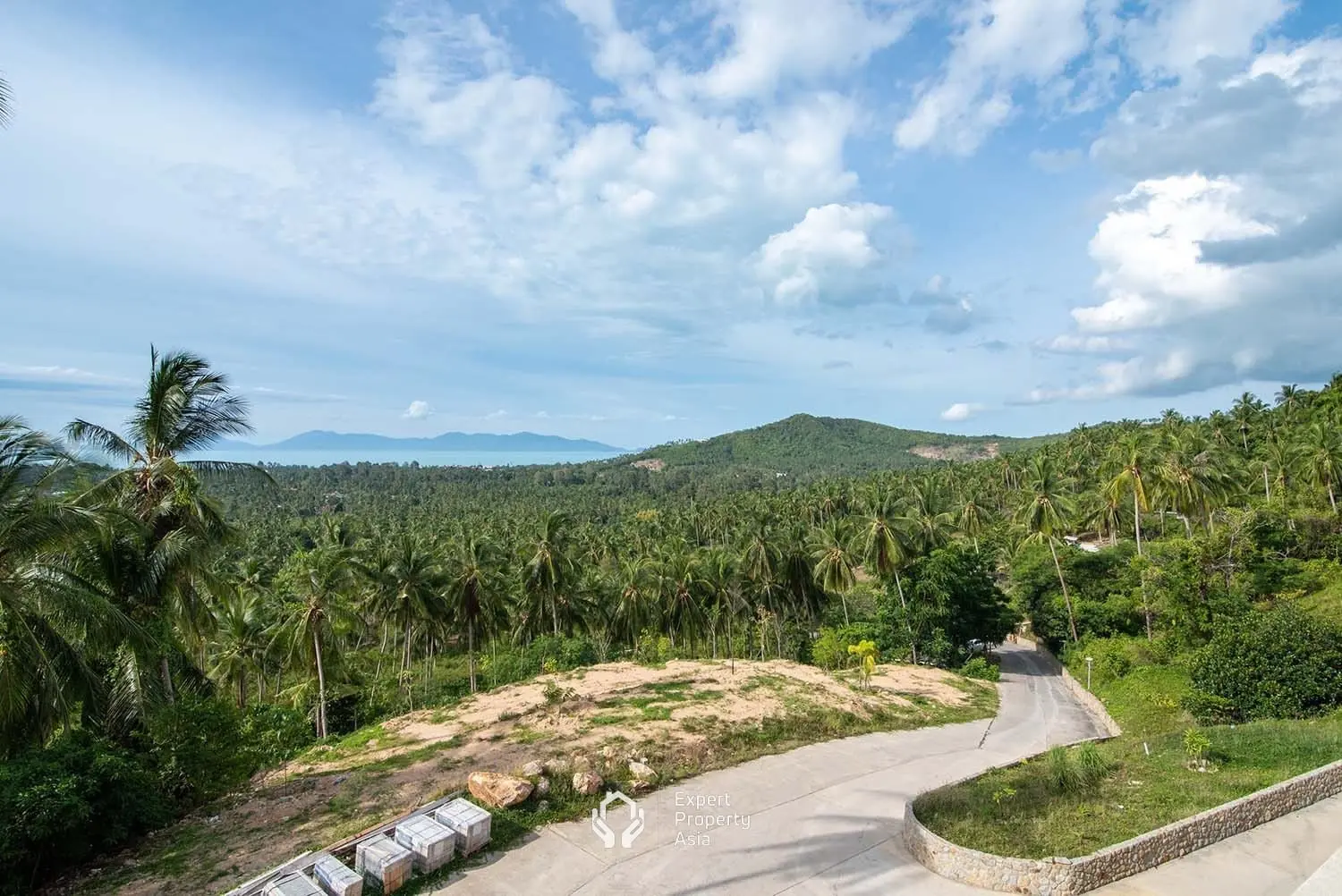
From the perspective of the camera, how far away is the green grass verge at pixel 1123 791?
37.2ft

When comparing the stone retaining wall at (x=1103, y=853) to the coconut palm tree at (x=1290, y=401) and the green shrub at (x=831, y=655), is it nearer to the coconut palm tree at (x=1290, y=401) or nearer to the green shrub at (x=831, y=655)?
the green shrub at (x=831, y=655)

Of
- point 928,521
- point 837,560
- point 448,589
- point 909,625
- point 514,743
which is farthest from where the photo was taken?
point 928,521

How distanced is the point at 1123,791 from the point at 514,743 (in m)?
13.4

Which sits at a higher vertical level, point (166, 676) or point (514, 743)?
point (166, 676)

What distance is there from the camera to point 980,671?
33031 mm

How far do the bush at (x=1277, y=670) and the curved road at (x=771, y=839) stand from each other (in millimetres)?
9352

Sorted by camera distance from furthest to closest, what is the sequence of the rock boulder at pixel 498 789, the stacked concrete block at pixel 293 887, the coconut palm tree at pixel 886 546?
the coconut palm tree at pixel 886 546, the rock boulder at pixel 498 789, the stacked concrete block at pixel 293 887

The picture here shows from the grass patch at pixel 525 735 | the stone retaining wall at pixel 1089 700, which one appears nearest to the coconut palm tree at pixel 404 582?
the grass patch at pixel 525 735

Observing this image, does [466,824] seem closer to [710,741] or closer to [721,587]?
[710,741]

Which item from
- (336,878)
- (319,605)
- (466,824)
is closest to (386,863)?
(336,878)

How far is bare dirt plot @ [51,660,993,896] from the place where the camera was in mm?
11391

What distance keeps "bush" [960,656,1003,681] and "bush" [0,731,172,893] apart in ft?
104

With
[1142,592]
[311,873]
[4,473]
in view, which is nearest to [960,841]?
[311,873]

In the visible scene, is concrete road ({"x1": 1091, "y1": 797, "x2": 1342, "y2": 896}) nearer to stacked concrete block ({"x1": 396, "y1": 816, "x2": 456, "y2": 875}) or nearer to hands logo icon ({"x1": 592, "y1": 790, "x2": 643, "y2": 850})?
hands logo icon ({"x1": 592, "y1": 790, "x2": 643, "y2": 850})
